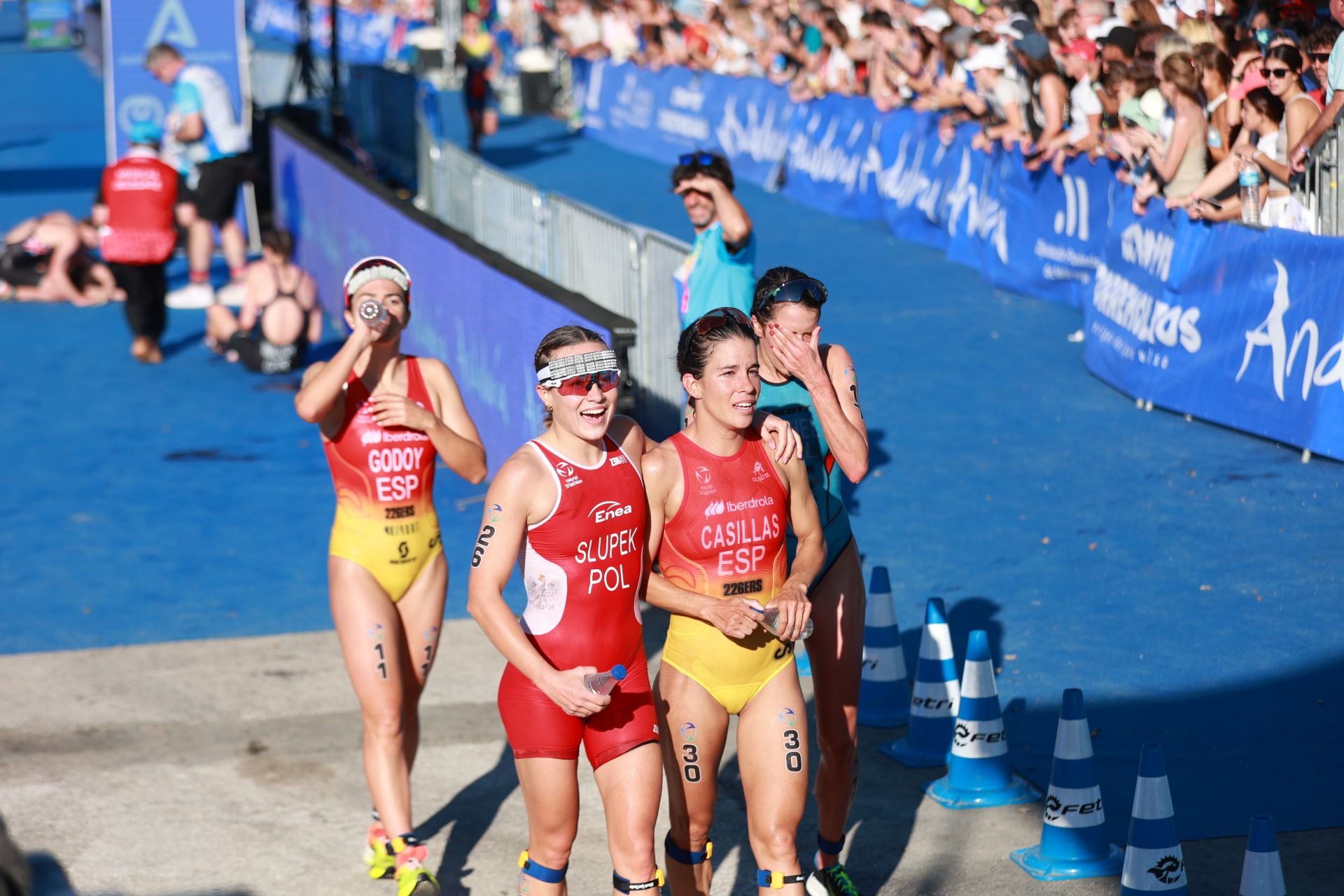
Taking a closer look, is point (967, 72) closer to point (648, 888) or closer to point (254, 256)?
point (254, 256)

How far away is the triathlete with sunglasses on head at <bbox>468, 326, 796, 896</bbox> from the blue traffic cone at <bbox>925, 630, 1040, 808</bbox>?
203cm

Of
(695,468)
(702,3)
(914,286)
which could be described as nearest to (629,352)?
(695,468)

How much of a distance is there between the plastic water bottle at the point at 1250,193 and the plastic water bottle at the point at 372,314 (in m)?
7.38

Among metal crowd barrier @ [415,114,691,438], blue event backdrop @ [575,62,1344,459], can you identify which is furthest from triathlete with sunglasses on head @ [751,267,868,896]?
blue event backdrop @ [575,62,1344,459]

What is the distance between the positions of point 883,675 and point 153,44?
17.1 metres

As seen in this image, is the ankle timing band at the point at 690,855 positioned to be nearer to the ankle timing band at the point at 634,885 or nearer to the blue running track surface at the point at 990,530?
the ankle timing band at the point at 634,885

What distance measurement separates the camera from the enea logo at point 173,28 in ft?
69.9

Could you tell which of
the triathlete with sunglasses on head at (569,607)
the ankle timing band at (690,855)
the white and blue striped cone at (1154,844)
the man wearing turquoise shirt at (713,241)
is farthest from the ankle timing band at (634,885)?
the man wearing turquoise shirt at (713,241)

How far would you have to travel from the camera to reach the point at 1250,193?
11414 millimetres

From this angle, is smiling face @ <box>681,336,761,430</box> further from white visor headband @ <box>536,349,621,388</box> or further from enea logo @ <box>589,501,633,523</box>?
enea logo @ <box>589,501,633,523</box>

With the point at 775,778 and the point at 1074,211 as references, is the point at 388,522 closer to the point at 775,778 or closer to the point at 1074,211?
the point at 775,778

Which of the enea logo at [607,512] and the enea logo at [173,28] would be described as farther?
the enea logo at [173,28]

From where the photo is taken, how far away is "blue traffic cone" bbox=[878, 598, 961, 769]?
7.20m

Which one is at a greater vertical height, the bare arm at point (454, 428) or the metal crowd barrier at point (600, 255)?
the bare arm at point (454, 428)
